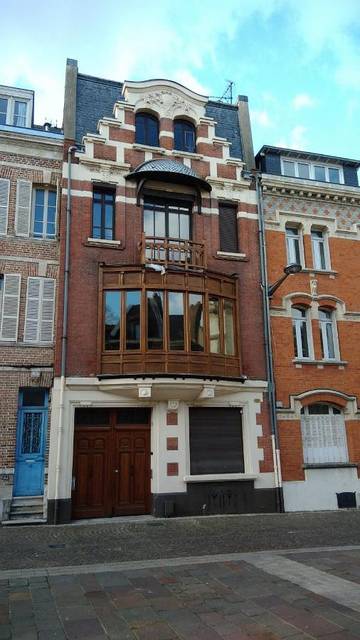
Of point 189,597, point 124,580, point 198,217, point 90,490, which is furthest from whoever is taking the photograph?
point 198,217

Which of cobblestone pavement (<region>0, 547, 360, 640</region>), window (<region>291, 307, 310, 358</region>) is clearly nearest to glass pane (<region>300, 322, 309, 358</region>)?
window (<region>291, 307, 310, 358</region>)

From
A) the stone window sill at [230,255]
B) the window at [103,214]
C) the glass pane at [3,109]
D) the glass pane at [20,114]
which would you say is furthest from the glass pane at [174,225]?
the glass pane at [3,109]

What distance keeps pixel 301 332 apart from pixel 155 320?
5.95 meters

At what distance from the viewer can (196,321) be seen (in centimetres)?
1540

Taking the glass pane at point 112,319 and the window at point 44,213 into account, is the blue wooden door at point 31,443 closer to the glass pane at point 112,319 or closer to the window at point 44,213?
the glass pane at point 112,319

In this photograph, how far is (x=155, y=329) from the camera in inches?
589

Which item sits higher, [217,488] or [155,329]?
[155,329]

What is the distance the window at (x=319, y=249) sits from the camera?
1883 cm

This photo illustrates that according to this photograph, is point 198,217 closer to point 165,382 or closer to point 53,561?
point 165,382

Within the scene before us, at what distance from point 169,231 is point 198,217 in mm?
1188

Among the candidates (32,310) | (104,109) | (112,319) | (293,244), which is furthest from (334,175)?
(32,310)

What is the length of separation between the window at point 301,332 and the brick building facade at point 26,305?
8.57 meters

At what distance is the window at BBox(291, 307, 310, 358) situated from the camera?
17.6 meters

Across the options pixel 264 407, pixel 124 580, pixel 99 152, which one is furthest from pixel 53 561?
pixel 99 152
